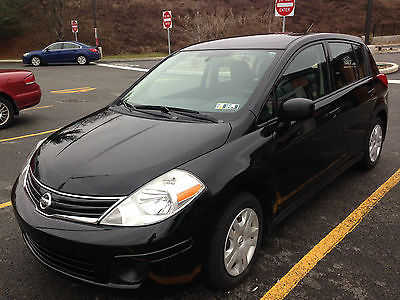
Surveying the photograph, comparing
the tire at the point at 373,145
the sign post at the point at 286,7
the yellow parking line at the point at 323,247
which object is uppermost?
the sign post at the point at 286,7

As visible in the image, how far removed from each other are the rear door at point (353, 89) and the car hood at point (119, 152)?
67.9 inches

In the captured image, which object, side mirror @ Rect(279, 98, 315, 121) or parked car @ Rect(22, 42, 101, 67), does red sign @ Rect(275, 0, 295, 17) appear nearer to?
side mirror @ Rect(279, 98, 315, 121)

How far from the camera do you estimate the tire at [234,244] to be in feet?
7.28

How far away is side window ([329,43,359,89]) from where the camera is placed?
363 centimetres

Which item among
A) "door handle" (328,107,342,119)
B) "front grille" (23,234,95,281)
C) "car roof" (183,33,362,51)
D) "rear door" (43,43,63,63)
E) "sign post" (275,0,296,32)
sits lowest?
"rear door" (43,43,63,63)

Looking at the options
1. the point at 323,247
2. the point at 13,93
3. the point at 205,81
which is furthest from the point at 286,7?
the point at 323,247

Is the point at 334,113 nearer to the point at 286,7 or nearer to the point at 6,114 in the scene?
the point at 6,114

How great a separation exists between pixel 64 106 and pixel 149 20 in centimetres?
3532

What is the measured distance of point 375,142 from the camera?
4.56 metres

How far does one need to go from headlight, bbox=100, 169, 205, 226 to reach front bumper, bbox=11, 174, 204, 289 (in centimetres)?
5

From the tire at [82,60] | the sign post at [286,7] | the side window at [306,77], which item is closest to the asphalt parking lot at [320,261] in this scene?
the side window at [306,77]

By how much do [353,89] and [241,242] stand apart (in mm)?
2318

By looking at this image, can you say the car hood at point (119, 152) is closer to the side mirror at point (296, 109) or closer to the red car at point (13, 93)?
the side mirror at point (296, 109)

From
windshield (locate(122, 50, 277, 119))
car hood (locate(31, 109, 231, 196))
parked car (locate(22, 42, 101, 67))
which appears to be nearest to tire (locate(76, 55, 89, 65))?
parked car (locate(22, 42, 101, 67))
